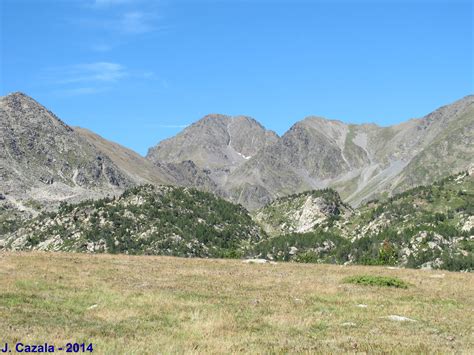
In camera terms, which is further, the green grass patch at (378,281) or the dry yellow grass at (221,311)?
the green grass patch at (378,281)

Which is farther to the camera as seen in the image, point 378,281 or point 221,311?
point 378,281

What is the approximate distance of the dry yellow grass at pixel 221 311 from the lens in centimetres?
1736

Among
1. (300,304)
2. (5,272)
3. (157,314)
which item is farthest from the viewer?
(5,272)

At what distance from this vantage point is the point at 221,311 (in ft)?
76.4

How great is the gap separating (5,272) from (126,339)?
20.4m

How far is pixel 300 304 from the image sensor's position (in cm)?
2645

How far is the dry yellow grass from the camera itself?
57.0 ft

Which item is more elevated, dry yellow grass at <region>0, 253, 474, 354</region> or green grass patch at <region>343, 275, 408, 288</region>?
dry yellow grass at <region>0, 253, 474, 354</region>

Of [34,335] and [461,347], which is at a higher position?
[34,335]

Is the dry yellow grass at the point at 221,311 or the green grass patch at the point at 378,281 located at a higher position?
the dry yellow grass at the point at 221,311

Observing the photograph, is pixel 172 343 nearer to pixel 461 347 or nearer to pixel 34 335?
pixel 34 335

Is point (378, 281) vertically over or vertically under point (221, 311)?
under

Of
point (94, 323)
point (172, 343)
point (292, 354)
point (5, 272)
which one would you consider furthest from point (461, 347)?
point (5, 272)

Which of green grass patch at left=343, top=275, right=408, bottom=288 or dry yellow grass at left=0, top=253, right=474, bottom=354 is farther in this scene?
green grass patch at left=343, top=275, right=408, bottom=288
